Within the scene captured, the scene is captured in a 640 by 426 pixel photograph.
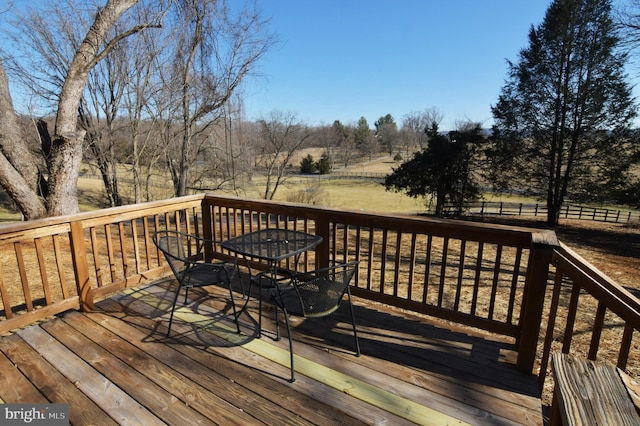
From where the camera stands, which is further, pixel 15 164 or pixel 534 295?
pixel 15 164

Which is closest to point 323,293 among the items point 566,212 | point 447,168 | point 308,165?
point 447,168

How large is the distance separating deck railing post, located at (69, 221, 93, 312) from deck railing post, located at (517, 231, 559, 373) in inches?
133

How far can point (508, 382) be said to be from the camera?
203 cm

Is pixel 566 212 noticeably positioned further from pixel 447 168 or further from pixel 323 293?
pixel 323 293

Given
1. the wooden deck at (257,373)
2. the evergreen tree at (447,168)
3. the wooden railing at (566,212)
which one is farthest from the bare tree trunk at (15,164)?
the wooden railing at (566,212)

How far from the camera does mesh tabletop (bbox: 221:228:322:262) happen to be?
2543 mm

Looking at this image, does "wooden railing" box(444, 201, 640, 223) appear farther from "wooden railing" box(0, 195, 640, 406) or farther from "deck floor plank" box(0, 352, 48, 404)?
"deck floor plank" box(0, 352, 48, 404)

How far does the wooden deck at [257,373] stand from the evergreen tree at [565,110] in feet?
47.5

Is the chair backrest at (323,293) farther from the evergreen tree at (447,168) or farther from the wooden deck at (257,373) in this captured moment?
the evergreen tree at (447,168)

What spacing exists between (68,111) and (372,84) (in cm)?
2488

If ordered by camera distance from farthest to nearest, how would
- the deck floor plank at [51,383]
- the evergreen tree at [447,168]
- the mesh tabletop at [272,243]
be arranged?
the evergreen tree at [447,168] → the mesh tabletop at [272,243] → the deck floor plank at [51,383]

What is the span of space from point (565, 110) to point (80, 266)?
1646 cm

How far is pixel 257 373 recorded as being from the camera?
6.68 ft

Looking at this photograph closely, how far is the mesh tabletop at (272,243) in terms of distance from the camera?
2543 millimetres
